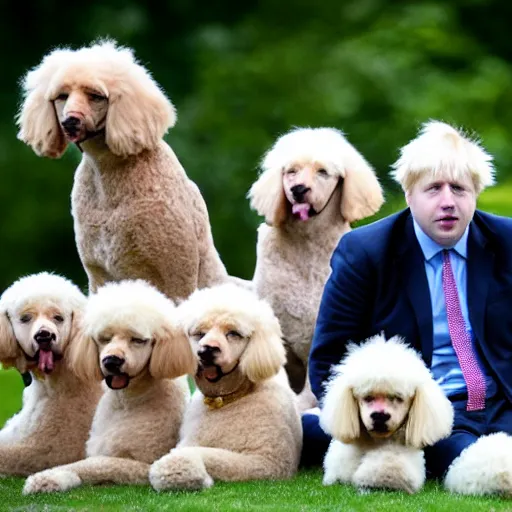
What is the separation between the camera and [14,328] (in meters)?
5.90

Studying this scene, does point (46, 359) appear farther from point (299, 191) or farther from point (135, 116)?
point (299, 191)

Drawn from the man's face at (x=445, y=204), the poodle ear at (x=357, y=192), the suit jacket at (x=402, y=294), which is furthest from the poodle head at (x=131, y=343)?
the poodle ear at (x=357, y=192)

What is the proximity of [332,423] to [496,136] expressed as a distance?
13151 mm

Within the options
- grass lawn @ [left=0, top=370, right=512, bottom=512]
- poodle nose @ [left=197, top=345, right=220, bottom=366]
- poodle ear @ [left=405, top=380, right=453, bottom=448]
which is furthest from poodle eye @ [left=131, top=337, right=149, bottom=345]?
poodle ear @ [left=405, top=380, right=453, bottom=448]

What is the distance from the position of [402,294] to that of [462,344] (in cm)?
31

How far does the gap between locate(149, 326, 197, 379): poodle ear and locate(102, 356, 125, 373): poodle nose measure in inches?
5.5

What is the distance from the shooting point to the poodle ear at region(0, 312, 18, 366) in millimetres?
5883

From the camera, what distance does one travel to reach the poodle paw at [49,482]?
5258 millimetres

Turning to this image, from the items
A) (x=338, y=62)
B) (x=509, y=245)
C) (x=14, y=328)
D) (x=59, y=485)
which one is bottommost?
(x=59, y=485)

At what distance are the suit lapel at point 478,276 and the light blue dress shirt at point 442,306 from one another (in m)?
0.02

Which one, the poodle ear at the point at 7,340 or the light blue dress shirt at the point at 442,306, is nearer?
the light blue dress shirt at the point at 442,306

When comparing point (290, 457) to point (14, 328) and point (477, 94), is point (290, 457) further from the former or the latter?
point (477, 94)

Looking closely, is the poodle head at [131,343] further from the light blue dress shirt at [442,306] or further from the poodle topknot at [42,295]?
the light blue dress shirt at [442,306]

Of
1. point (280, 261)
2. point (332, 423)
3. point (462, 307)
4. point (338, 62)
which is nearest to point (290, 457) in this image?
point (332, 423)
